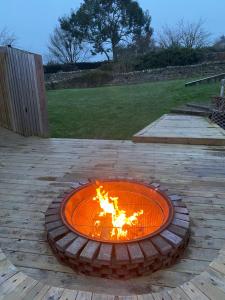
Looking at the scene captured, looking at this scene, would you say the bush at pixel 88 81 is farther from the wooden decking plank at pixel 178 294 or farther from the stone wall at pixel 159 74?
the wooden decking plank at pixel 178 294

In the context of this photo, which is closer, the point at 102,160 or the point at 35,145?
the point at 102,160

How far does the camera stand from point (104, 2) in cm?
1881

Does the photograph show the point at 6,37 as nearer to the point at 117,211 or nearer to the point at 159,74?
the point at 159,74

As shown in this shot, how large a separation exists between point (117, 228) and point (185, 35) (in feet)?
61.9

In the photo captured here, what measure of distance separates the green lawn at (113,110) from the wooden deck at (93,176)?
1.44 m

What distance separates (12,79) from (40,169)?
5.86 ft

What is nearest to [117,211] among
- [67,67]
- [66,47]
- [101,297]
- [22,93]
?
[101,297]

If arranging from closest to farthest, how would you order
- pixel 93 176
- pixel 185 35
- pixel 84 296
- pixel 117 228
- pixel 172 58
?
pixel 84 296
pixel 117 228
pixel 93 176
pixel 172 58
pixel 185 35

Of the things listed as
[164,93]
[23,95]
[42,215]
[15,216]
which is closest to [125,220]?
[42,215]

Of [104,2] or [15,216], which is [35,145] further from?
[104,2]

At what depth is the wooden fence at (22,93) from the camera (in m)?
4.21

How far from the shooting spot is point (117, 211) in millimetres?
2162

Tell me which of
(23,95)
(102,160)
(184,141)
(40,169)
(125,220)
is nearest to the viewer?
(125,220)

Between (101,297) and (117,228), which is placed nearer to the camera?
(101,297)
